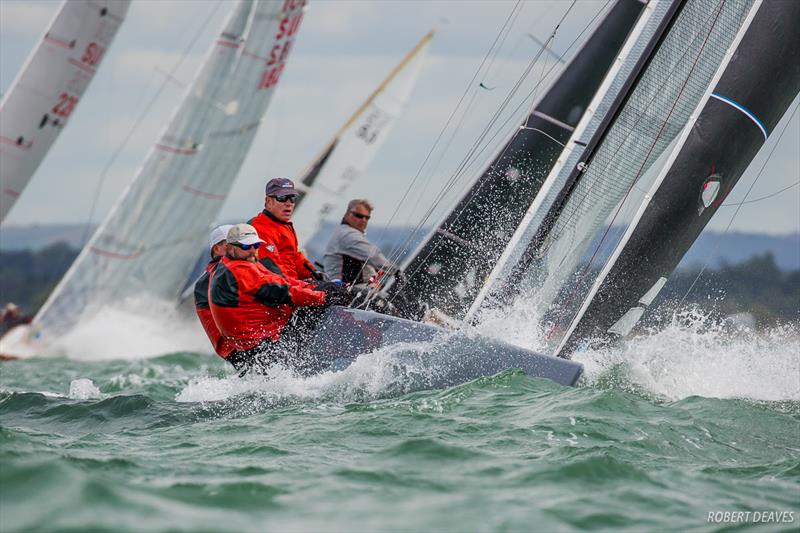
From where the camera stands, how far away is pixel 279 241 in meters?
5.49

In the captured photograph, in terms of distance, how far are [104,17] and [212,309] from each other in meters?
5.46

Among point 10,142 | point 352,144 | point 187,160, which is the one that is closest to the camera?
point 10,142

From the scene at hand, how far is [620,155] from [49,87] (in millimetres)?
5451

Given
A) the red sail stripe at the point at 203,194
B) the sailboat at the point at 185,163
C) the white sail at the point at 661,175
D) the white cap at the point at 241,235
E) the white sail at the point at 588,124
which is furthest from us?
the red sail stripe at the point at 203,194

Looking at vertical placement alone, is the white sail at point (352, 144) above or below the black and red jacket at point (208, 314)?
above

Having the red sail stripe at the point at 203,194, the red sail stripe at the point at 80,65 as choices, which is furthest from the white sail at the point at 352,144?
the red sail stripe at the point at 80,65

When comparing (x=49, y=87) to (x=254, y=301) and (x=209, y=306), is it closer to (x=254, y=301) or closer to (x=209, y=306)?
(x=209, y=306)

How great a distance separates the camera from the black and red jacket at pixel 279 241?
541cm

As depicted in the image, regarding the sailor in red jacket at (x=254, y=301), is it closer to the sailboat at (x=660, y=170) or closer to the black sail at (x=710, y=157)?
the sailboat at (x=660, y=170)

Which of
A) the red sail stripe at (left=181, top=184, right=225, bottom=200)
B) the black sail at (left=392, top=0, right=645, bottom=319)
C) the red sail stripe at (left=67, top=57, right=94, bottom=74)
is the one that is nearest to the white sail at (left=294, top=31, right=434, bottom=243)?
the red sail stripe at (left=181, top=184, right=225, bottom=200)

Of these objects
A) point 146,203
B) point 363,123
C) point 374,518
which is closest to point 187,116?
point 146,203

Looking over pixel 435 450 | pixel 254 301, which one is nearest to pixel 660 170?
pixel 254 301

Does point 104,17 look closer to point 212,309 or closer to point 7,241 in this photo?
point 7,241

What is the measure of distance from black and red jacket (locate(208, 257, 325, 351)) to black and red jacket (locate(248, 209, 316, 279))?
254 mm
